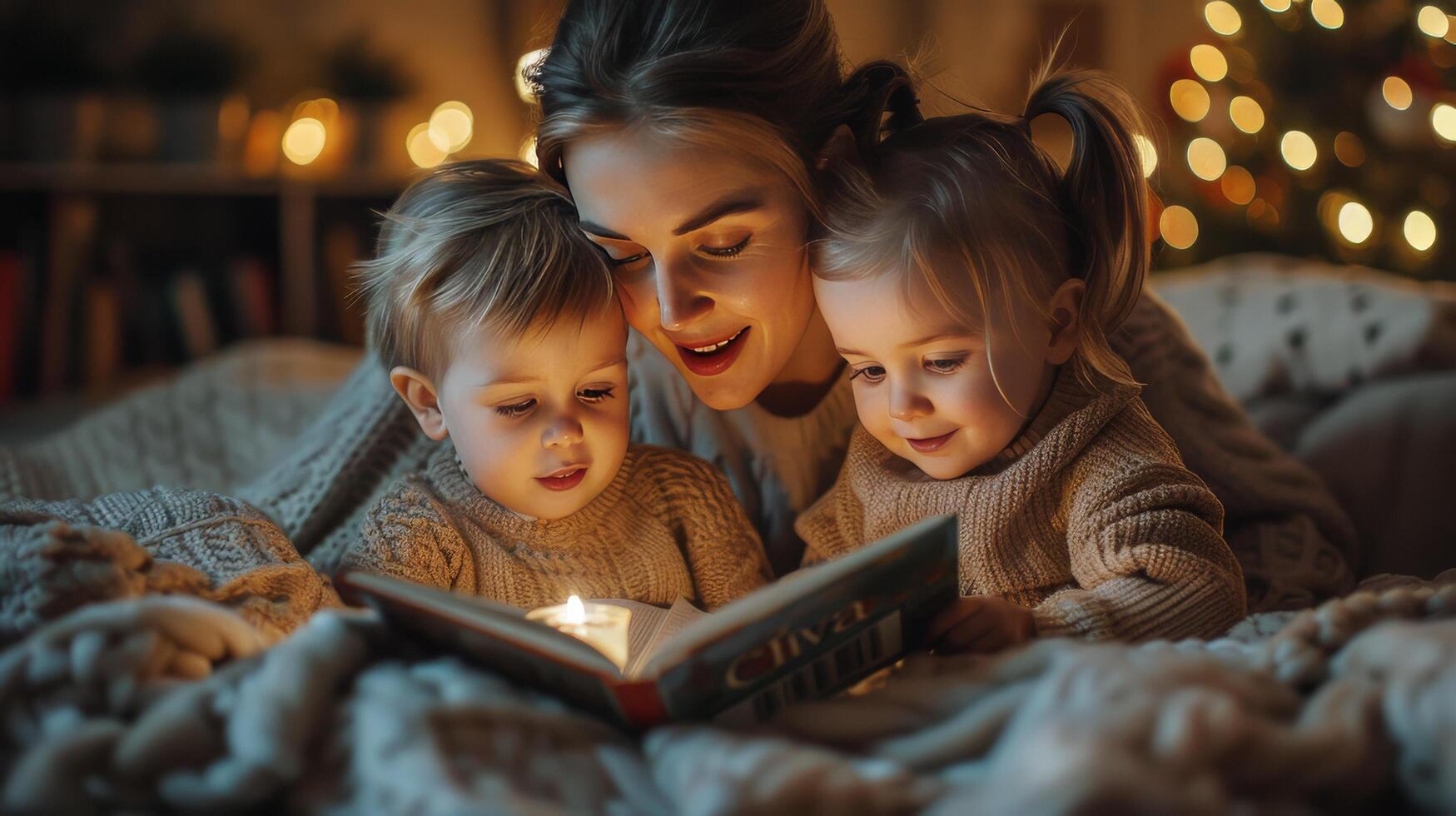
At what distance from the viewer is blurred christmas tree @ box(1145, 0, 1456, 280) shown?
200 centimetres

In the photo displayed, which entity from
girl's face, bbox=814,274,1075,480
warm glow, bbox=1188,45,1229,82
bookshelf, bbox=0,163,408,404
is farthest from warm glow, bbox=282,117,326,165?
girl's face, bbox=814,274,1075,480

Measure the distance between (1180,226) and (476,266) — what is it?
1.85 meters

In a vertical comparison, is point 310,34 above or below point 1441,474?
above

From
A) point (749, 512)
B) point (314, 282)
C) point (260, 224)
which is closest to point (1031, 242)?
point (749, 512)

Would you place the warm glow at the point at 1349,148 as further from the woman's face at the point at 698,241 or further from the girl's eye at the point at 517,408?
the girl's eye at the point at 517,408

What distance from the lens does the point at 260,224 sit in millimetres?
2990

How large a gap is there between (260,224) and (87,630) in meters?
2.65

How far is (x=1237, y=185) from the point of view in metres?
2.27

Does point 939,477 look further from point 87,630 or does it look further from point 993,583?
point 87,630

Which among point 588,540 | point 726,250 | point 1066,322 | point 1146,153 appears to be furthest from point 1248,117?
point 588,540

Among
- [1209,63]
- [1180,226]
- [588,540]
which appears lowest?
[588,540]

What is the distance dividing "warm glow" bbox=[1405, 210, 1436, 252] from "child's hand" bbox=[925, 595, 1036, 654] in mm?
1761

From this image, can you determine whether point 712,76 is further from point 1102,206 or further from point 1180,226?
point 1180,226

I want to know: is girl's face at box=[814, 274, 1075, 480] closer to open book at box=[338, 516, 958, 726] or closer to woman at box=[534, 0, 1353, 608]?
woman at box=[534, 0, 1353, 608]
